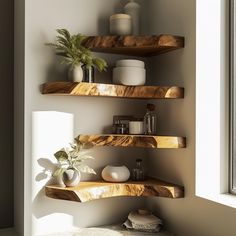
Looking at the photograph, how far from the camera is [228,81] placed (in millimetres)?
1747

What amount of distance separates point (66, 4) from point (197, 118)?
93 centimetres

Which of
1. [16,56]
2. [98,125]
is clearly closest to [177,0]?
[98,125]

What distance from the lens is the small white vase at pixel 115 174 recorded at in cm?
187

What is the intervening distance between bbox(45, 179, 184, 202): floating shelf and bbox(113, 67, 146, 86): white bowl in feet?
1.79

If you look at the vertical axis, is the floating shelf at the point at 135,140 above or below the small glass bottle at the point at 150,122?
below

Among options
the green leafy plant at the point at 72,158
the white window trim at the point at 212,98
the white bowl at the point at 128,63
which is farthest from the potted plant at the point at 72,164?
the white window trim at the point at 212,98

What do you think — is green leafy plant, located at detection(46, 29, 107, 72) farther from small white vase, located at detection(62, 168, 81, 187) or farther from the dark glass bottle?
small white vase, located at detection(62, 168, 81, 187)

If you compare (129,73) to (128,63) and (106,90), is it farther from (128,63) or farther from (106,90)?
(106,90)

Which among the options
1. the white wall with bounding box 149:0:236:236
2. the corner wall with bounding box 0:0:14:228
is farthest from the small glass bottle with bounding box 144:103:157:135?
the corner wall with bounding box 0:0:14:228

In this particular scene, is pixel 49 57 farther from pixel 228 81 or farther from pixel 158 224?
pixel 158 224

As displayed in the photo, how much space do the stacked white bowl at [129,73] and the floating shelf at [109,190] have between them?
548 millimetres

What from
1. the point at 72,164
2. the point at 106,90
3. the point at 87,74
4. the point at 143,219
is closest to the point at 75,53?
the point at 87,74

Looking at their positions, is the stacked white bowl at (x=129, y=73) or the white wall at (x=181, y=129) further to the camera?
the stacked white bowl at (x=129, y=73)

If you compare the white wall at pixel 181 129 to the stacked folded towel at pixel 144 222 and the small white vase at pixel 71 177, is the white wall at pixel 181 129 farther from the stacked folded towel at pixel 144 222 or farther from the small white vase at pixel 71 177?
the small white vase at pixel 71 177
